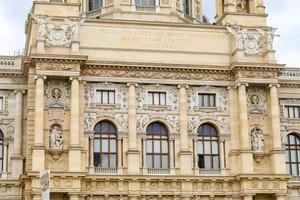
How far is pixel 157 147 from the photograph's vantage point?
39969mm

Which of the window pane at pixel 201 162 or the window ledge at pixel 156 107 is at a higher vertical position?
the window ledge at pixel 156 107

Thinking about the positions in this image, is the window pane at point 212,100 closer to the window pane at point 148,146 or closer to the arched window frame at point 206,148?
the arched window frame at point 206,148

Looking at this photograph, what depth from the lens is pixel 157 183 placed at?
38.6m

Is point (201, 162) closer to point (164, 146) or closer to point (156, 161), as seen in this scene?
point (164, 146)

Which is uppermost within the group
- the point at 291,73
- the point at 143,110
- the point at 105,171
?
the point at 291,73

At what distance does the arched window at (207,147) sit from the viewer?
40.2 metres

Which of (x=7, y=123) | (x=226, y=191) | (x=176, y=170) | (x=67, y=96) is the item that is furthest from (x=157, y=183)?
(x=7, y=123)

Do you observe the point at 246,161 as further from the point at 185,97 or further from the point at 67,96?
the point at 67,96

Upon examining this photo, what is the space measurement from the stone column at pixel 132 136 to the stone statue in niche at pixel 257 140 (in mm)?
6764

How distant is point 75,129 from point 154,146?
491cm

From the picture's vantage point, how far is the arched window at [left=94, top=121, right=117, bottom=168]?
3906 cm

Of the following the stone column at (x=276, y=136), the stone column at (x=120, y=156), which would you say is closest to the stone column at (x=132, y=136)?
the stone column at (x=120, y=156)

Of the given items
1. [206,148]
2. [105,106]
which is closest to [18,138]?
[105,106]

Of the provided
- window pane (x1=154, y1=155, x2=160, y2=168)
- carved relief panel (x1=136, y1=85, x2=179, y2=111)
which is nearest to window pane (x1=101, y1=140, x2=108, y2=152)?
Answer: carved relief panel (x1=136, y1=85, x2=179, y2=111)
